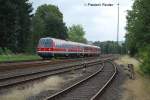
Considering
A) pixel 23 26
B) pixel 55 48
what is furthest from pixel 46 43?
pixel 23 26

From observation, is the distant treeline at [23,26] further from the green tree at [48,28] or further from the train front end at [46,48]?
the train front end at [46,48]

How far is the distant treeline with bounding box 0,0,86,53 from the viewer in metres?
69.4

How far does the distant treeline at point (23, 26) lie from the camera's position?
69.4 metres

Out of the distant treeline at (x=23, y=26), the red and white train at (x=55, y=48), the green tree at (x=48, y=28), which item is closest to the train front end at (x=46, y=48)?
the red and white train at (x=55, y=48)

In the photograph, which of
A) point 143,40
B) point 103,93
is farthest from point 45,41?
point 103,93

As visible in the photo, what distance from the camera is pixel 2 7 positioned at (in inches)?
2734

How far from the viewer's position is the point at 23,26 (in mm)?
88750

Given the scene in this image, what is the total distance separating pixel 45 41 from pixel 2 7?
1623cm

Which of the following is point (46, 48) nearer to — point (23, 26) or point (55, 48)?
point (55, 48)

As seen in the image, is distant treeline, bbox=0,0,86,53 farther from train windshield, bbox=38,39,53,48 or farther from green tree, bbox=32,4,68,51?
train windshield, bbox=38,39,53,48

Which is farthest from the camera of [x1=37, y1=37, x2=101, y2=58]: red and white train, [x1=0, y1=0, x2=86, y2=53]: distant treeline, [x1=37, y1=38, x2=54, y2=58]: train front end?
[x1=0, y1=0, x2=86, y2=53]: distant treeline

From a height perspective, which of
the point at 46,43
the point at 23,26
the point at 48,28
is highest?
the point at 48,28

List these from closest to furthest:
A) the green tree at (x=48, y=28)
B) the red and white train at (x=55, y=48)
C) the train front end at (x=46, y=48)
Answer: the train front end at (x=46, y=48) < the red and white train at (x=55, y=48) < the green tree at (x=48, y=28)

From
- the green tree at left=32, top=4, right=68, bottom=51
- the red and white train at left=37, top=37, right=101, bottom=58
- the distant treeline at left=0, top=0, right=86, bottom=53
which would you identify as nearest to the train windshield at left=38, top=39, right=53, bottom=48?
the red and white train at left=37, top=37, right=101, bottom=58
